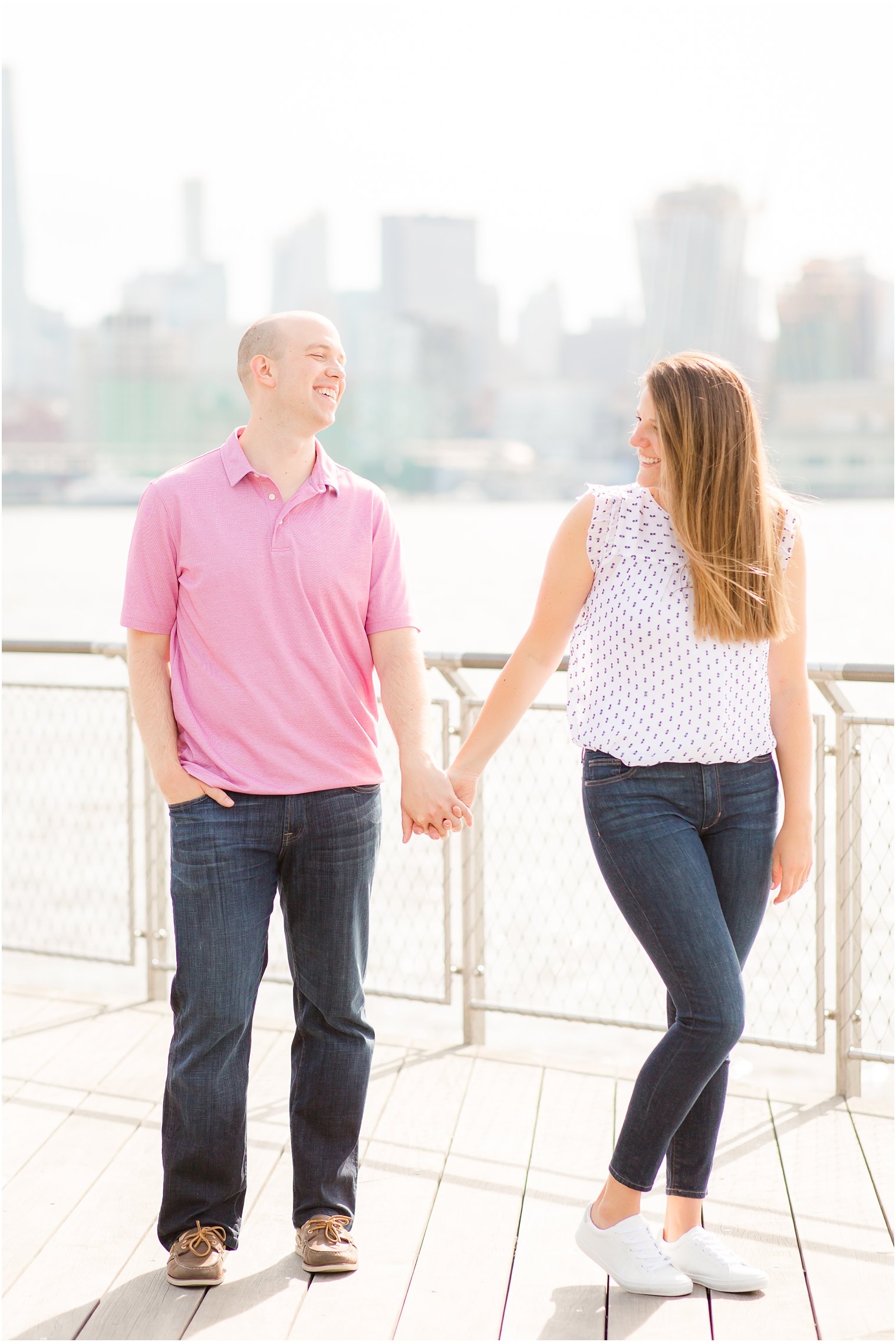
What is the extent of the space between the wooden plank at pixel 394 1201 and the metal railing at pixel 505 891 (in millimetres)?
338

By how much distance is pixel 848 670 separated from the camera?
304 centimetres

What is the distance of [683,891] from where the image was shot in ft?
6.84

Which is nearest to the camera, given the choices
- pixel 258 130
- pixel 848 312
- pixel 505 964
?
pixel 505 964

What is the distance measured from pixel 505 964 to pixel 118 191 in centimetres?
7185

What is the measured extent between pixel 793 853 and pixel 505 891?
245 cm

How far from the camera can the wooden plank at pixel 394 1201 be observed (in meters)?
2.20

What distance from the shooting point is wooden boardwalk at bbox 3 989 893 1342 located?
7.21ft

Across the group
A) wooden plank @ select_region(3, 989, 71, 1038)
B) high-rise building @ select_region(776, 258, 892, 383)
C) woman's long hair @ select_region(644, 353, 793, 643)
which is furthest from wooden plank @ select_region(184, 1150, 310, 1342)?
high-rise building @ select_region(776, 258, 892, 383)

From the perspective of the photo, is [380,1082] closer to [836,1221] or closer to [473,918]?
[473,918]

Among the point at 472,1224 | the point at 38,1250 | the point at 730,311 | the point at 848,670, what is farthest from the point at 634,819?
the point at 730,311

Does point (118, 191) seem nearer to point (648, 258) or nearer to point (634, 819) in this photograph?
point (648, 258)

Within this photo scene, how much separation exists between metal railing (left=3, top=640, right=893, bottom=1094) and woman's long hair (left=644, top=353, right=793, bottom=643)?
950 mm

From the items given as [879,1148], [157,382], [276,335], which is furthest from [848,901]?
[157,382]

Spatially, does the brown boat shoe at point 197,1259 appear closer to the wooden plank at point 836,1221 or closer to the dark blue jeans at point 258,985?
the dark blue jeans at point 258,985
